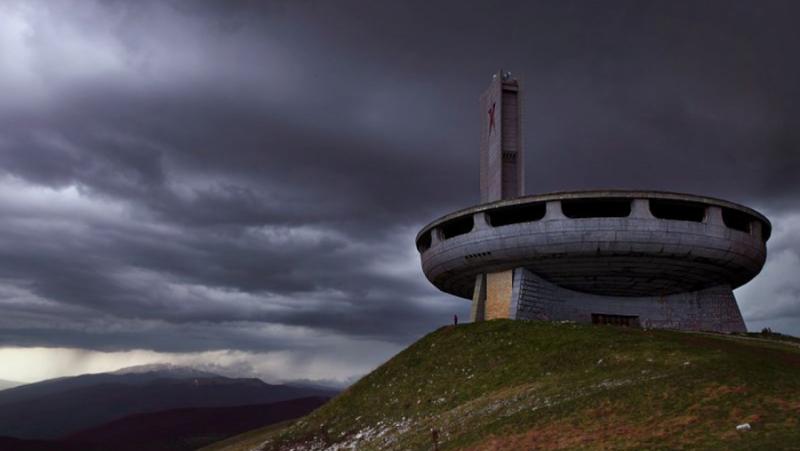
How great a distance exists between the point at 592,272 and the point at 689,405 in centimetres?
2488

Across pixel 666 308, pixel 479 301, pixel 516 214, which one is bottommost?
pixel 479 301

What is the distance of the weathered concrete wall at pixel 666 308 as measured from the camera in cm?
4472

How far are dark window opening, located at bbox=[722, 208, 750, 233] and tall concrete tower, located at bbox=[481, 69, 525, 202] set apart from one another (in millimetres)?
16105

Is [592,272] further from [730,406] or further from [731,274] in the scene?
[730,406]

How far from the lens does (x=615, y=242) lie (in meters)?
40.1

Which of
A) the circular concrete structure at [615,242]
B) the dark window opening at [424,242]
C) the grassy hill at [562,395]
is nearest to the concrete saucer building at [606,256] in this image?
the circular concrete structure at [615,242]

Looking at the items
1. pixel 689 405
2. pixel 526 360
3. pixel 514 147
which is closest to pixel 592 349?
pixel 526 360

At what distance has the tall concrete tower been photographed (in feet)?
184

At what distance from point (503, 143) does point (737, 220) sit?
19528 mm

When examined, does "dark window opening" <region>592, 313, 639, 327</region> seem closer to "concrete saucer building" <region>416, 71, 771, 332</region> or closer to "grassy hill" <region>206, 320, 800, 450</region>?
"concrete saucer building" <region>416, 71, 771, 332</region>

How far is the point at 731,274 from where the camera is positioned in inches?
1781

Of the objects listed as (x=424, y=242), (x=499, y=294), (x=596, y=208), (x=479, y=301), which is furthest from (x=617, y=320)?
(x=424, y=242)

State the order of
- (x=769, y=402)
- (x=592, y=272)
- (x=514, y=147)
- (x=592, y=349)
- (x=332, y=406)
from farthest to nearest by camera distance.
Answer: (x=514, y=147) → (x=592, y=272) → (x=332, y=406) → (x=592, y=349) → (x=769, y=402)

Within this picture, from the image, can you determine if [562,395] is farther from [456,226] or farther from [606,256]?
[456,226]
